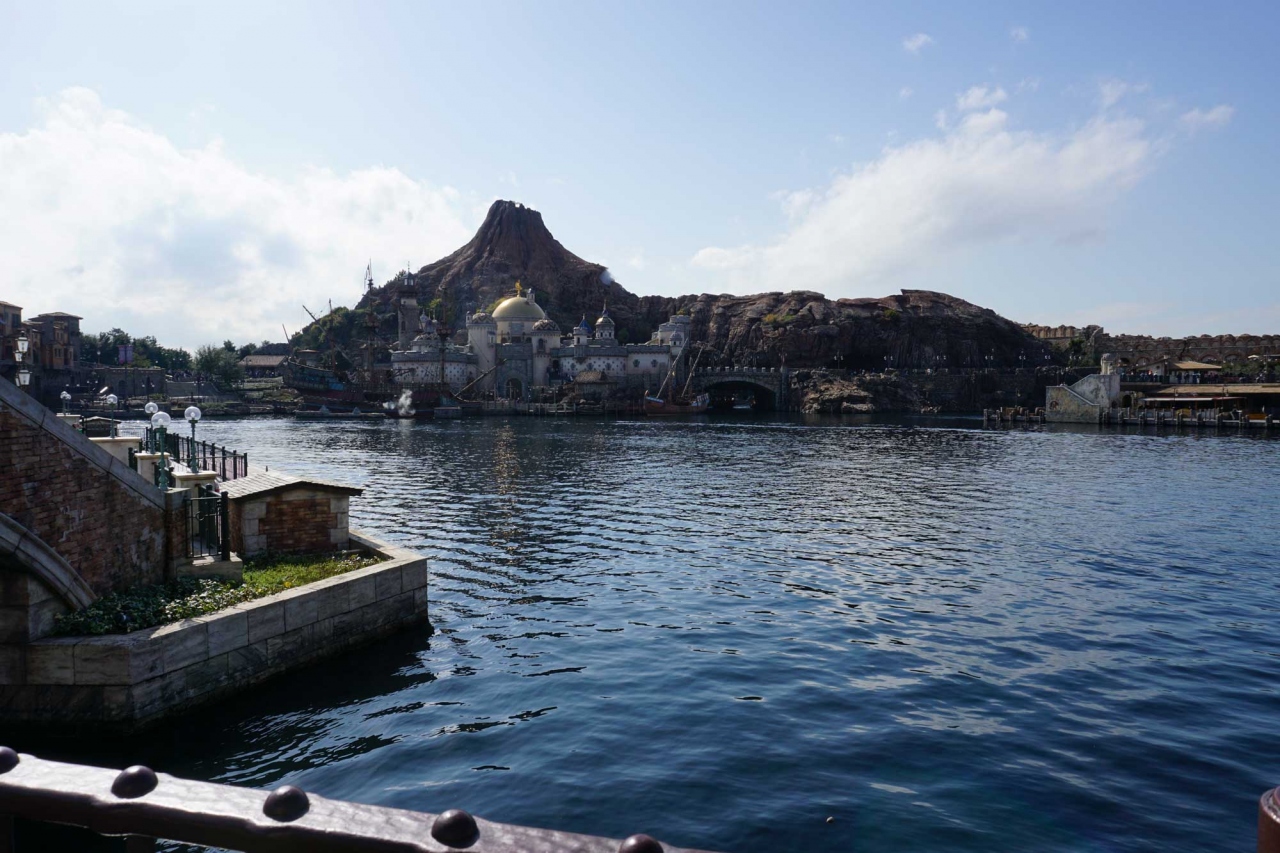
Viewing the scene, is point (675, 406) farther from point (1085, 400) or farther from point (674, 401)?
point (1085, 400)

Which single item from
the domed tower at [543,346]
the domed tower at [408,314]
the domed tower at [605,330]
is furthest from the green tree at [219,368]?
the domed tower at [605,330]

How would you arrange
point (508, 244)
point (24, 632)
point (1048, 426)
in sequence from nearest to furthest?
point (24, 632)
point (1048, 426)
point (508, 244)

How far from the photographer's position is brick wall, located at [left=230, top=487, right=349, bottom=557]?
55.8ft

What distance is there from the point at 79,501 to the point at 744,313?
503 ft

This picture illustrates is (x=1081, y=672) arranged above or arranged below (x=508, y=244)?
below


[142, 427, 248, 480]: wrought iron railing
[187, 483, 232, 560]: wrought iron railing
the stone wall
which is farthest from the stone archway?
the stone wall

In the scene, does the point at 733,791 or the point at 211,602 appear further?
the point at 211,602

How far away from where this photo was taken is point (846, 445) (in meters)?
65.2

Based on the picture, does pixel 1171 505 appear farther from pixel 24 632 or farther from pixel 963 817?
pixel 24 632

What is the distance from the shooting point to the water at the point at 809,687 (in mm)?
10422

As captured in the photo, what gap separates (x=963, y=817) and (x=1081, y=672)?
20.5 ft

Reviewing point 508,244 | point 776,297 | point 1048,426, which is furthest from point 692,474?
point 508,244

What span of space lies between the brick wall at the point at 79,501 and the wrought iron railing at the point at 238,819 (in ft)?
35.5

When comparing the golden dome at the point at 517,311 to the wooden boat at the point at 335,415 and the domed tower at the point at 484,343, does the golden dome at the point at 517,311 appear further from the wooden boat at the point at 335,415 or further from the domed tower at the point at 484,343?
the wooden boat at the point at 335,415
